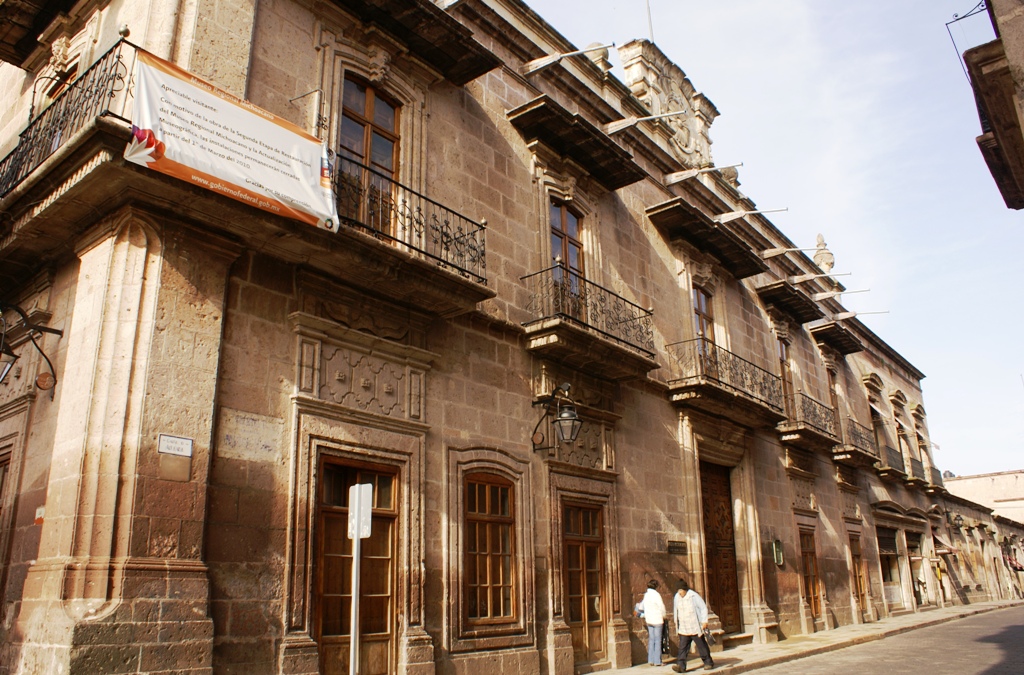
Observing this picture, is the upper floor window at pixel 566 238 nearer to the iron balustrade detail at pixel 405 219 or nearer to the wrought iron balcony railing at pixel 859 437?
the iron balustrade detail at pixel 405 219

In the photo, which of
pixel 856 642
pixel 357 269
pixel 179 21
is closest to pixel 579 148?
pixel 357 269

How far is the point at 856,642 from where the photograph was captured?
15.5 meters

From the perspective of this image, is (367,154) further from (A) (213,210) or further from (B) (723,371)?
(B) (723,371)

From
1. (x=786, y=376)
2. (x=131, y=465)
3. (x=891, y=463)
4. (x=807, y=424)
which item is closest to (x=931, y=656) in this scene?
(x=807, y=424)

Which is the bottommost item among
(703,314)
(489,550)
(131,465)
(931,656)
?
(931,656)

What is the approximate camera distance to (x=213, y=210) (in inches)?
278

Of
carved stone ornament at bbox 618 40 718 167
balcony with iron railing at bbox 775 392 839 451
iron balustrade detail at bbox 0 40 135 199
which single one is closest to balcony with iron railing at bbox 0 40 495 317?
iron balustrade detail at bbox 0 40 135 199

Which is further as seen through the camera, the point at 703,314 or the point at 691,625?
the point at 703,314

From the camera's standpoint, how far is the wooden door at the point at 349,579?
775 cm

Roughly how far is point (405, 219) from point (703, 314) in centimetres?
864

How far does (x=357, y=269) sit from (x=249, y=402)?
1.72 metres

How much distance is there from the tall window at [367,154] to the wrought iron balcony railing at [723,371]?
6651mm

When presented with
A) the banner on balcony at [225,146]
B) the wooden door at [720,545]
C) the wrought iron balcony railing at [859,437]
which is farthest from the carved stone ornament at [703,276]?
the banner on balcony at [225,146]

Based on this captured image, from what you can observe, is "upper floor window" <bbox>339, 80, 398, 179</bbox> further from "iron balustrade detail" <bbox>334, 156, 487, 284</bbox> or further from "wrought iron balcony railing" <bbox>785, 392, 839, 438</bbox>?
"wrought iron balcony railing" <bbox>785, 392, 839, 438</bbox>
